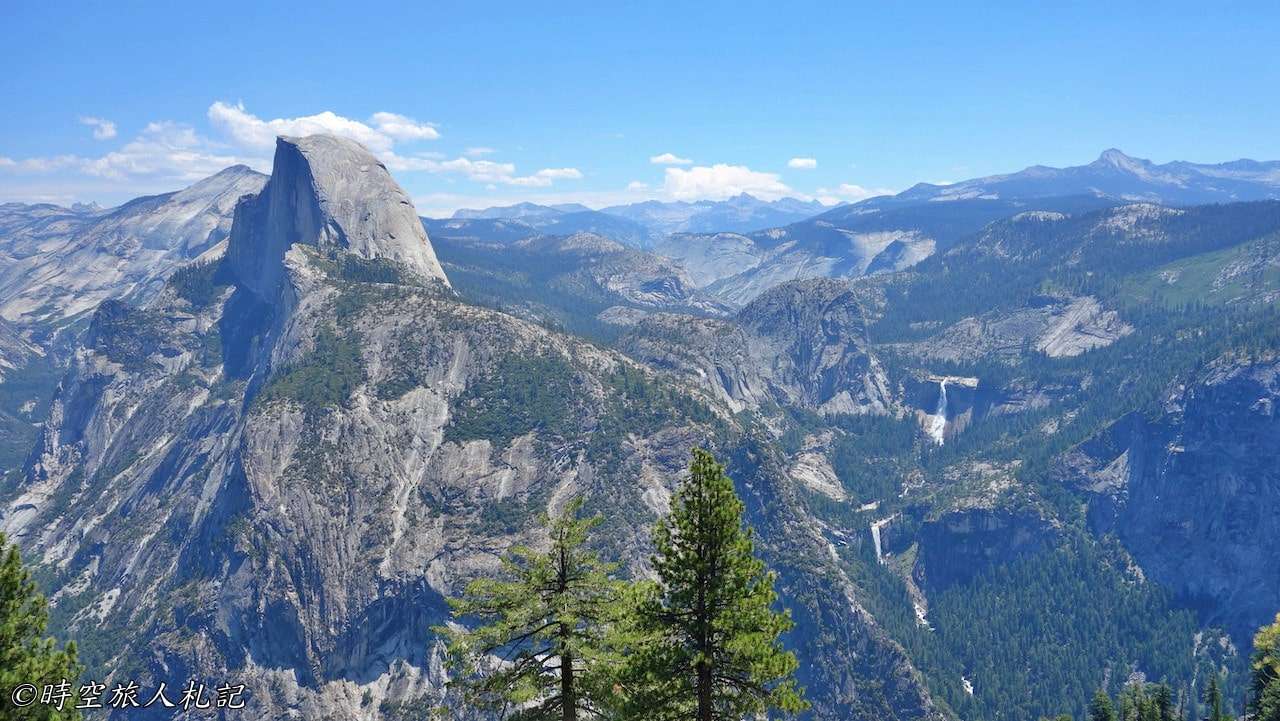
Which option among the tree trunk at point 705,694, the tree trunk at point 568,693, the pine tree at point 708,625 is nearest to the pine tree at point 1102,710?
the pine tree at point 708,625

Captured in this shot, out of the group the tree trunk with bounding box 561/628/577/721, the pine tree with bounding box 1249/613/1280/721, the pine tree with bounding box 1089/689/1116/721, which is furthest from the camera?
the pine tree with bounding box 1089/689/1116/721

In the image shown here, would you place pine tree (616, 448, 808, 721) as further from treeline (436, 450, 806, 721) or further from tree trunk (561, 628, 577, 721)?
tree trunk (561, 628, 577, 721)

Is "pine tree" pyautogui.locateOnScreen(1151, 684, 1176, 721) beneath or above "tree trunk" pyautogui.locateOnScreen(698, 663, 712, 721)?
beneath

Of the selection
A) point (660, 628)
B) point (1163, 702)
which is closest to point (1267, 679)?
point (1163, 702)

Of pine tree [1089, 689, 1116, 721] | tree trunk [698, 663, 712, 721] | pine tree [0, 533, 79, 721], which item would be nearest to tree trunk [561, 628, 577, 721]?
tree trunk [698, 663, 712, 721]

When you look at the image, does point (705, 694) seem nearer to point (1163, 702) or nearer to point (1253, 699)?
point (1253, 699)

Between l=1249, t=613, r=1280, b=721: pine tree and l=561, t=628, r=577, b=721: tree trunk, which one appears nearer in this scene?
l=561, t=628, r=577, b=721: tree trunk
